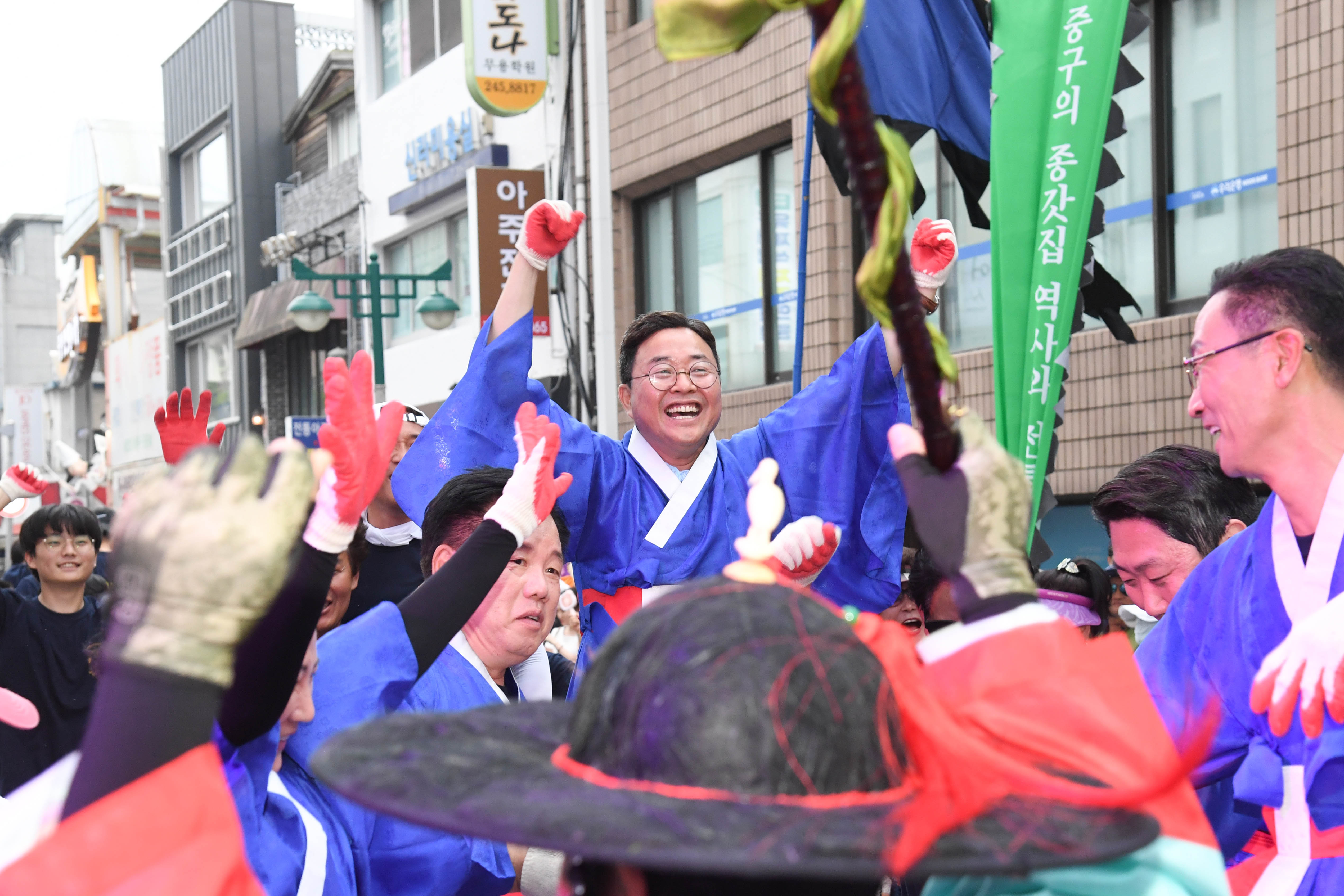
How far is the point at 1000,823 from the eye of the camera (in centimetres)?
109

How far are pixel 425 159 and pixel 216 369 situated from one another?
1179cm

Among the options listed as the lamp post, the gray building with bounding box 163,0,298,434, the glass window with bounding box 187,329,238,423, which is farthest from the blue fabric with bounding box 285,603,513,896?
the glass window with bounding box 187,329,238,423

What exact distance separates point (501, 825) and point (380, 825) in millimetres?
1218

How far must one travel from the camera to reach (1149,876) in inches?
48.1

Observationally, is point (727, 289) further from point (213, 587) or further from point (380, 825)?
point (213, 587)

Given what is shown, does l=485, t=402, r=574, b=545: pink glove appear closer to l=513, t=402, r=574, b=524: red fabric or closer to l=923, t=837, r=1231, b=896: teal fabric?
l=513, t=402, r=574, b=524: red fabric

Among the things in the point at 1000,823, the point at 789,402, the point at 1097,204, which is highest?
the point at 1097,204

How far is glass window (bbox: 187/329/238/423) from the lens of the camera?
77.3ft

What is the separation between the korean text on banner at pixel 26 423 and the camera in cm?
3309

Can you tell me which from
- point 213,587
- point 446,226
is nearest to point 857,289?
point 213,587

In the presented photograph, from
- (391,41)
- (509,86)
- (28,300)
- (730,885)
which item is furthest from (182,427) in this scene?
(28,300)

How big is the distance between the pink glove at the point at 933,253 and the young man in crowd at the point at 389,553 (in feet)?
5.97

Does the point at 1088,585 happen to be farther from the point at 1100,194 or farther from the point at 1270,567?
the point at 1100,194

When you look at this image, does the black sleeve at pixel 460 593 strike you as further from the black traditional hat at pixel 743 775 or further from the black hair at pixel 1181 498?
the black hair at pixel 1181 498
